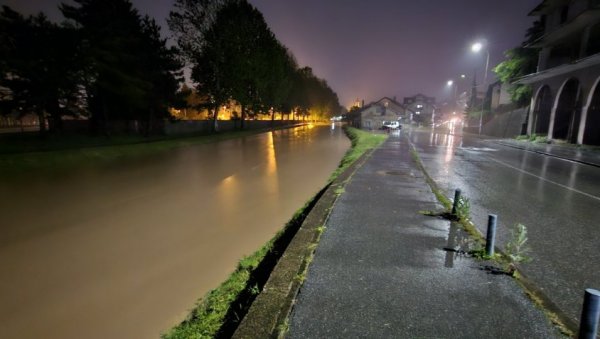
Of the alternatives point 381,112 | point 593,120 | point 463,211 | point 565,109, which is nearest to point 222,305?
point 463,211

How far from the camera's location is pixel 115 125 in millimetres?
31578

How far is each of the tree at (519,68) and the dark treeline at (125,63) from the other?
29.2m

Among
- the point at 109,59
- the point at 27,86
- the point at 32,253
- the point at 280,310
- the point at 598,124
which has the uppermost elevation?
the point at 109,59

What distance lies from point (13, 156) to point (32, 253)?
12.7m

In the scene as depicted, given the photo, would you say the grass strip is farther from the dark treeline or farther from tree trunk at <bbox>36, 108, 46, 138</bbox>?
tree trunk at <bbox>36, 108, 46, 138</bbox>

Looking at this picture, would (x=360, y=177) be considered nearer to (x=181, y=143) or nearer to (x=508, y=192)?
(x=508, y=192)

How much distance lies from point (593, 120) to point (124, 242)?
30.1 metres

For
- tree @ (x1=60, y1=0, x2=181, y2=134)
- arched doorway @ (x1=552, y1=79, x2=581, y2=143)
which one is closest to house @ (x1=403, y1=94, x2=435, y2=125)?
arched doorway @ (x1=552, y1=79, x2=581, y2=143)

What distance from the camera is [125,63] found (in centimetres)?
2641

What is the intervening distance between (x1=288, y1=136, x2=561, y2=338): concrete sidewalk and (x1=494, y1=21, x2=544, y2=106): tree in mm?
36327

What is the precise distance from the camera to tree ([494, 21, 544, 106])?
1340 inches

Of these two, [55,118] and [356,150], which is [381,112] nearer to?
[356,150]

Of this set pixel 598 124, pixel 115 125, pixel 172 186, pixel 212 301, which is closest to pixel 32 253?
pixel 212 301

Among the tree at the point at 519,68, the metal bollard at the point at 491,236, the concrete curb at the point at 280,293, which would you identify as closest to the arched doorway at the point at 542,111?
the tree at the point at 519,68
